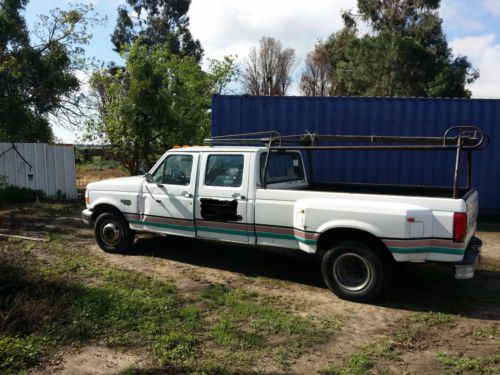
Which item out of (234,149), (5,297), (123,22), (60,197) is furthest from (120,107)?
(123,22)

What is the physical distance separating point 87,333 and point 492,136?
908 cm

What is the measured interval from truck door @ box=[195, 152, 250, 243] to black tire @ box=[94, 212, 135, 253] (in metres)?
1.41

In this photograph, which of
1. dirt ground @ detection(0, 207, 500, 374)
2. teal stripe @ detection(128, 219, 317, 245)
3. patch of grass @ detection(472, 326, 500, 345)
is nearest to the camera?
dirt ground @ detection(0, 207, 500, 374)

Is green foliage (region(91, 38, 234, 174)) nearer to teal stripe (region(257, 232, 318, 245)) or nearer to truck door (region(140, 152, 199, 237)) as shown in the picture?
truck door (region(140, 152, 199, 237))

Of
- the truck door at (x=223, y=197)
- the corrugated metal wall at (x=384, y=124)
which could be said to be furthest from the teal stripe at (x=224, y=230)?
the corrugated metal wall at (x=384, y=124)

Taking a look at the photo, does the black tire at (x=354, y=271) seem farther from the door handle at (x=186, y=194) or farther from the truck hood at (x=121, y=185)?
the truck hood at (x=121, y=185)

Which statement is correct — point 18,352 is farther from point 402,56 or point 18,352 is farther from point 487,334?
point 402,56

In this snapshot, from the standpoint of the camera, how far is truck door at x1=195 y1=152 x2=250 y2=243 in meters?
5.76

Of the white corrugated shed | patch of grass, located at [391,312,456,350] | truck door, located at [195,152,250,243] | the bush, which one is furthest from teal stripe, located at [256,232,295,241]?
the white corrugated shed

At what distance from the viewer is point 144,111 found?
12984 mm

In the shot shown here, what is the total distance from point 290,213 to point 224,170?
1201 mm

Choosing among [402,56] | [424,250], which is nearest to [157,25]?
[402,56]

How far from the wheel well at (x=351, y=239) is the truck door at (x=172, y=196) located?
6.51 feet

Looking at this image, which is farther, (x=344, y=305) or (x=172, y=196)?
(x=172, y=196)
